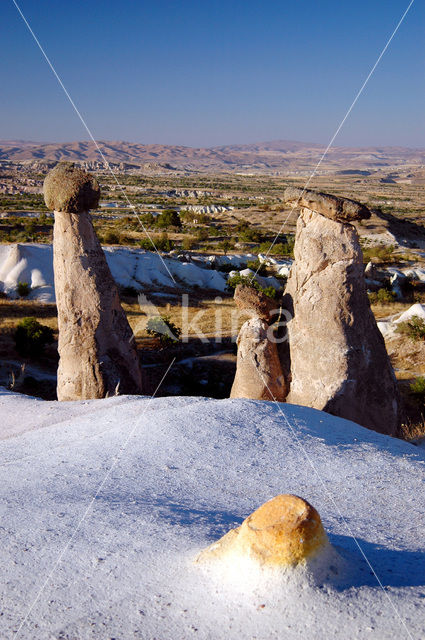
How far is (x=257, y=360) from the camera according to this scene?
7.42 m

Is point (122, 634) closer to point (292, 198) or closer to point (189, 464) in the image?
point (189, 464)

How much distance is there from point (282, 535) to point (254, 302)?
5087mm

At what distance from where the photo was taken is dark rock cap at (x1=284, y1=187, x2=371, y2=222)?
6.86 metres

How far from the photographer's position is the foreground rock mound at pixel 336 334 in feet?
23.2

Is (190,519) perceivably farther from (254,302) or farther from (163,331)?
(163,331)

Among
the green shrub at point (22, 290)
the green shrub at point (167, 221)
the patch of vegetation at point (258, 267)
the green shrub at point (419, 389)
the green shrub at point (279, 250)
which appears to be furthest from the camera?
the green shrub at point (167, 221)

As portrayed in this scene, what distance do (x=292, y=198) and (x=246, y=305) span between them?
155 cm

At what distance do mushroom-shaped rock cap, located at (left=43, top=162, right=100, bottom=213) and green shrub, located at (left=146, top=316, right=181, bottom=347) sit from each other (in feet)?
15.3

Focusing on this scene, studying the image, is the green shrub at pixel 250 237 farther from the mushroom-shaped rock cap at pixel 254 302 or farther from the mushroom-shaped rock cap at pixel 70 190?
the mushroom-shaped rock cap at pixel 254 302

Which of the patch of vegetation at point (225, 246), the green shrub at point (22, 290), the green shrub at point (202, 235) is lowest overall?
the patch of vegetation at point (225, 246)

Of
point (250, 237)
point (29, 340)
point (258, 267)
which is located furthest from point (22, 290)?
point (250, 237)

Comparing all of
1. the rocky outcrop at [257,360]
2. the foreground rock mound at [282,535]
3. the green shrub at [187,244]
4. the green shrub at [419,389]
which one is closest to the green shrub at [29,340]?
the rocky outcrop at [257,360]

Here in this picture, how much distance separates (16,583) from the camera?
304 centimetres

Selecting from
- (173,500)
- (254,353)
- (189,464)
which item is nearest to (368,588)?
(173,500)
